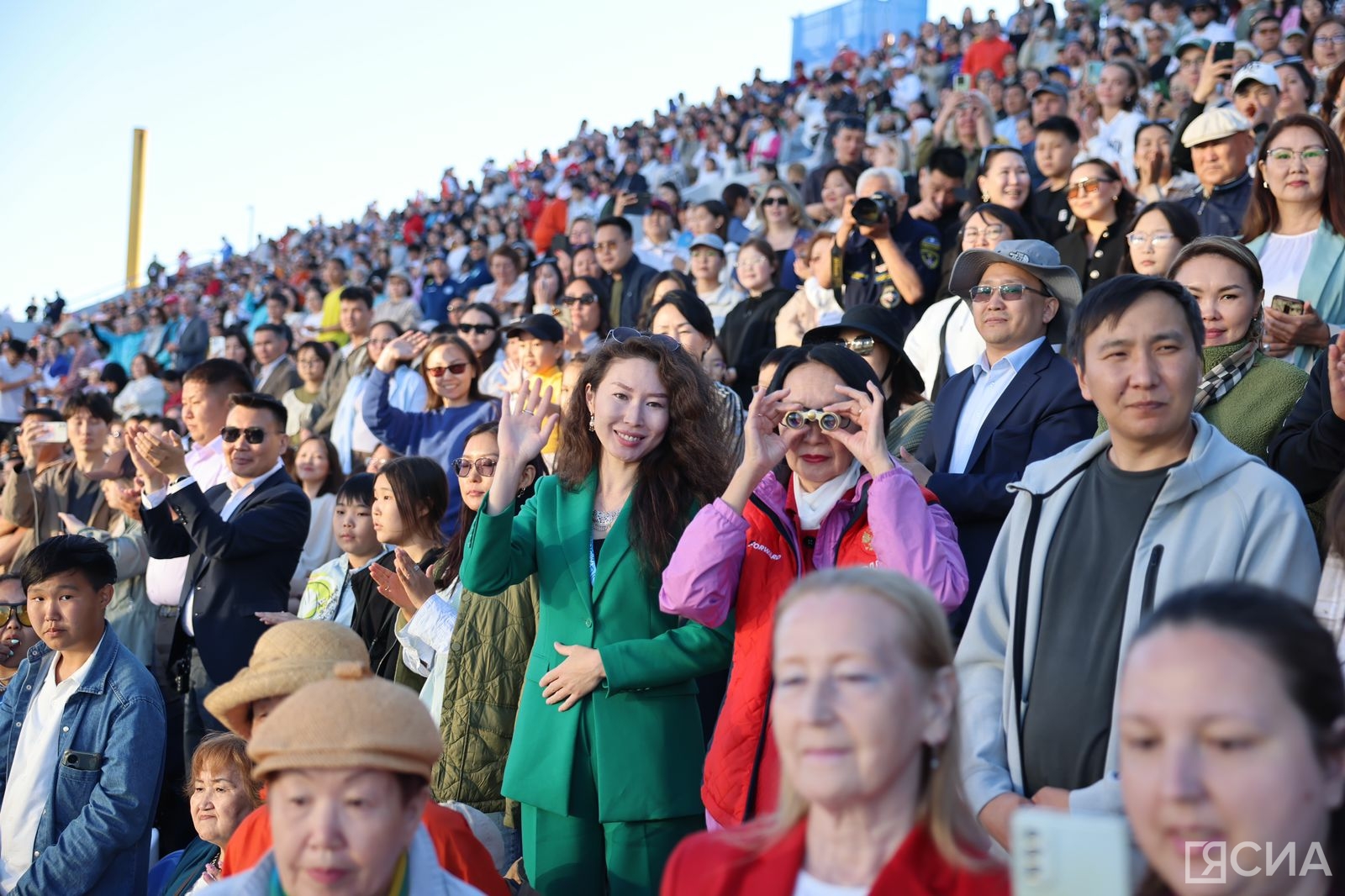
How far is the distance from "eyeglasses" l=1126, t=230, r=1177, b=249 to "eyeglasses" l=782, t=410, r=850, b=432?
237 cm

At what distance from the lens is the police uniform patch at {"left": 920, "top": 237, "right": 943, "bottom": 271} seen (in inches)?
246

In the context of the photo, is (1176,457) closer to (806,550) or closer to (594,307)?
(806,550)

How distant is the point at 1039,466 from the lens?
2.75m

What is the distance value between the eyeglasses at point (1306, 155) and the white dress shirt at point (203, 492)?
4417 mm

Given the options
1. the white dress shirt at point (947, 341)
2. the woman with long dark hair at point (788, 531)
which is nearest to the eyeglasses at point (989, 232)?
the white dress shirt at point (947, 341)

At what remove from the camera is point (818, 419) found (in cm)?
324

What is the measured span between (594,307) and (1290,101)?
4203 millimetres

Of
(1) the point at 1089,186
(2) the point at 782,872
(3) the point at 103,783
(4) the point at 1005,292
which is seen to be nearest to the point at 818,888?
(2) the point at 782,872

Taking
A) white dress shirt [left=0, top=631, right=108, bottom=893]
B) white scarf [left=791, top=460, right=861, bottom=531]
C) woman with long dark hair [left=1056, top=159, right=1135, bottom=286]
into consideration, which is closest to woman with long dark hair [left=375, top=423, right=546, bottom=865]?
white scarf [left=791, top=460, right=861, bottom=531]

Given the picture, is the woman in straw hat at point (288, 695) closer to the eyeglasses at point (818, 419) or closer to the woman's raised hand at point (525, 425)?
the woman's raised hand at point (525, 425)

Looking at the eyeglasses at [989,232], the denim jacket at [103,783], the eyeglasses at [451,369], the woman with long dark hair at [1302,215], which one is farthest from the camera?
the eyeglasses at [451,369]

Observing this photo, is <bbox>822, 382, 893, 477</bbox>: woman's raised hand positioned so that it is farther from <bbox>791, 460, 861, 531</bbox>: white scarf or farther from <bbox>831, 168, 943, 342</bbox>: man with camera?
<bbox>831, 168, 943, 342</bbox>: man with camera

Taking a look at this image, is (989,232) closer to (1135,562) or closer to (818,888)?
(1135,562)

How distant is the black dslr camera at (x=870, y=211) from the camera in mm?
5742
